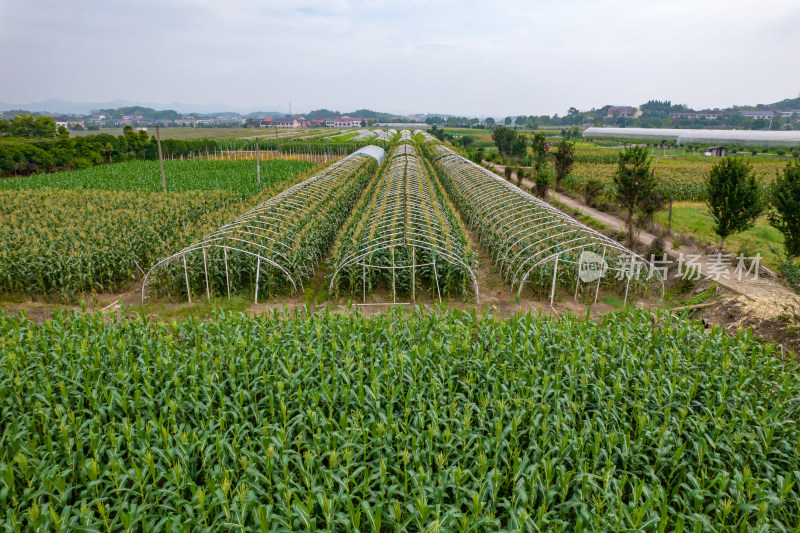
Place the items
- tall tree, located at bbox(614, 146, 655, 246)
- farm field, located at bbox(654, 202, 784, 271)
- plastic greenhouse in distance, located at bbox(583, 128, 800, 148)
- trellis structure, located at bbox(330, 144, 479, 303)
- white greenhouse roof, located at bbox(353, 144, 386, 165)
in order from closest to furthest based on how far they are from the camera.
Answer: trellis structure, located at bbox(330, 144, 479, 303), farm field, located at bbox(654, 202, 784, 271), tall tree, located at bbox(614, 146, 655, 246), white greenhouse roof, located at bbox(353, 144, 386, 165), plastic greenhouse in distance, located at bbox(583, 128, 800, 148)

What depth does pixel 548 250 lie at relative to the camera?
13031mm

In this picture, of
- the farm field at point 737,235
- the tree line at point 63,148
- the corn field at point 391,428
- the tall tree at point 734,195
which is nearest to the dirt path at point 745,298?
the farm field at point 737,235

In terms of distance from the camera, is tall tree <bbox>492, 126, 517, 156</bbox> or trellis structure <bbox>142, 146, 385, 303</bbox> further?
tall tree <bbox>492, 126, 517, 156</bbox>

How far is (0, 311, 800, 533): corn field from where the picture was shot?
13.9 feet

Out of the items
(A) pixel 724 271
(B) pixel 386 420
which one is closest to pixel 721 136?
(A) pixel 724 271

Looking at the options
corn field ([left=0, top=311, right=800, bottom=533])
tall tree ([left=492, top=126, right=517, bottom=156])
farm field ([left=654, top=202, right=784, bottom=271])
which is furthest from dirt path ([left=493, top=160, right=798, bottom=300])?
tall tree ([left=492, top=126, right=517, bottom=156])

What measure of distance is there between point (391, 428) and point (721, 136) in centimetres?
7203

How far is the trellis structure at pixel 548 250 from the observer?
1218 cm

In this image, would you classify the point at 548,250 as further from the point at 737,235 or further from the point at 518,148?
the point at 518,148

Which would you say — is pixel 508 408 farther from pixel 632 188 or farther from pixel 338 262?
pixel 632 188

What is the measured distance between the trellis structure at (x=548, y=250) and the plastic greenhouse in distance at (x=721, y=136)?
5316 cm

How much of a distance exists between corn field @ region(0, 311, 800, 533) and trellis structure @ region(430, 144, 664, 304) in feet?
14.2

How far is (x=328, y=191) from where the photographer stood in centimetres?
2020

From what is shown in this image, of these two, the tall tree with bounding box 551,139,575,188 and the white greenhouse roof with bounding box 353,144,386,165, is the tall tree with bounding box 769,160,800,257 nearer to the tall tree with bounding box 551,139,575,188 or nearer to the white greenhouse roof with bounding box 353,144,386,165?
the tall tree with bounding box 551,139,575,188
